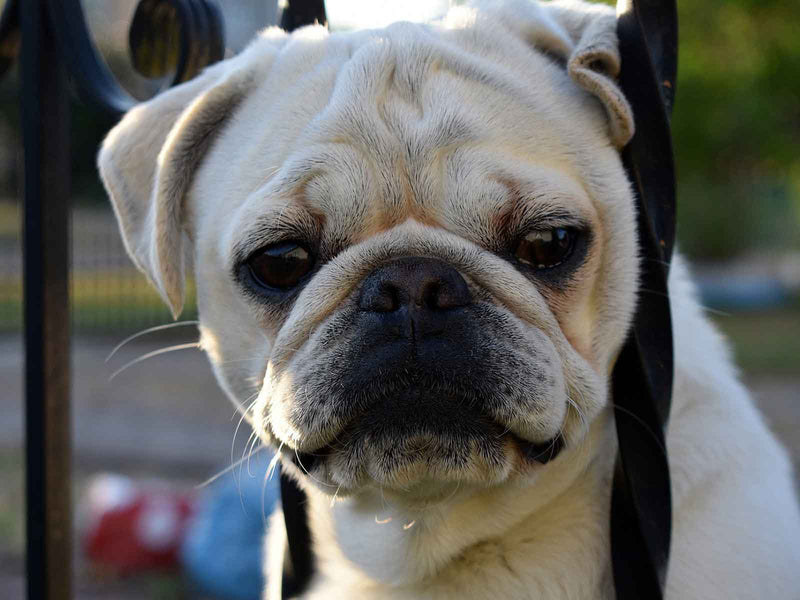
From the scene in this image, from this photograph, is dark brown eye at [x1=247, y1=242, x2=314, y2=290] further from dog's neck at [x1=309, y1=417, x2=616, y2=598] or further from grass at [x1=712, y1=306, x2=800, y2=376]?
grass at [x1=712, y1=306, x2=800, y2=376]

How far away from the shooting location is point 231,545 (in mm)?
5090

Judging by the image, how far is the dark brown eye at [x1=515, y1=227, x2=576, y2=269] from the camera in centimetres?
196

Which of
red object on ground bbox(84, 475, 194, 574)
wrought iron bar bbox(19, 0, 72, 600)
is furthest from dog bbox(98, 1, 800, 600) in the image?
red object on ground bbox(84, 475, 194, 574)

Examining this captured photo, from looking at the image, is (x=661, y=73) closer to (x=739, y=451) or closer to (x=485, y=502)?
(x=739, y=451)

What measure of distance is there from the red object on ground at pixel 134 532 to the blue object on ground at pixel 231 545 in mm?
332

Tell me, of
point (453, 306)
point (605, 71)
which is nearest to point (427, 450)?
point (453, 306)

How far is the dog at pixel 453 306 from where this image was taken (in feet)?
6.00

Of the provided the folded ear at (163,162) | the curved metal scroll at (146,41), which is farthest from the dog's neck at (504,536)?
the curved metal scroll at (146,41)

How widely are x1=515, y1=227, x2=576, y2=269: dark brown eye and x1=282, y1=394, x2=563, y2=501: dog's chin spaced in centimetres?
39

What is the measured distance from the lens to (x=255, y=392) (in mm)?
2189

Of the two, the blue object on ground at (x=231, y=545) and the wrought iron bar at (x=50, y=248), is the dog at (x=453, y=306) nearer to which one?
the wrought iron bar at (x=50, y=248)

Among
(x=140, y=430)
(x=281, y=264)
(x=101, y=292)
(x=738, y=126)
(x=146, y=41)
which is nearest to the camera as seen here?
(x=281, y=264)

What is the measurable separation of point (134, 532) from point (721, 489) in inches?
174

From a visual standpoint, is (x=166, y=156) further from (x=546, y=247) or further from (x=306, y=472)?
(x=546, y=247)
